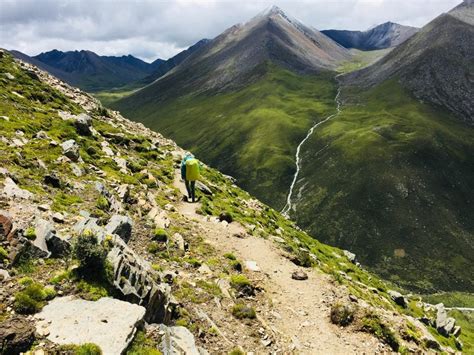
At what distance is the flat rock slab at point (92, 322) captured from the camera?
50.2 ft

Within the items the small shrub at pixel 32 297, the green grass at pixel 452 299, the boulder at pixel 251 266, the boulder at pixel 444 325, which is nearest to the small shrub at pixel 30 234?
the small shrub at pixel 32 297

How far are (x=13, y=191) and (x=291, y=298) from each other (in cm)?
1860

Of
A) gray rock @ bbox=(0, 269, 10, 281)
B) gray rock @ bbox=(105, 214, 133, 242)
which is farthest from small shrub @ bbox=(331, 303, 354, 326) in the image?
gray rock @ bbox=(0, 269, 10, 281)

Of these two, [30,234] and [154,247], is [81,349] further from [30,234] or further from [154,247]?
[154,247]

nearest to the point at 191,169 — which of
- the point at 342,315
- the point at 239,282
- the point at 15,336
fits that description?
the point at 239,282

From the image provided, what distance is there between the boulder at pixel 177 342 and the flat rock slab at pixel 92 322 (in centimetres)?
138

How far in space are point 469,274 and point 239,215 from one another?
408 feet

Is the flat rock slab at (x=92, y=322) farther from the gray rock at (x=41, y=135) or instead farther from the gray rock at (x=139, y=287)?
the gray rock at (x=41, y=135)

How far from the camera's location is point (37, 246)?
19750mm

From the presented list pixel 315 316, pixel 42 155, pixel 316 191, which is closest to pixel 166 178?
pixel 42 155

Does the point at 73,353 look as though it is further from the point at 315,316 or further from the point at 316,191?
the point at 316,191

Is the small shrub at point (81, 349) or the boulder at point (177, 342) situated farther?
the boulder at point (177, 342)

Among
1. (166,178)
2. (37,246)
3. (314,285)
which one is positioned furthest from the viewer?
(166,178)

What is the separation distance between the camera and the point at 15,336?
14.4m
